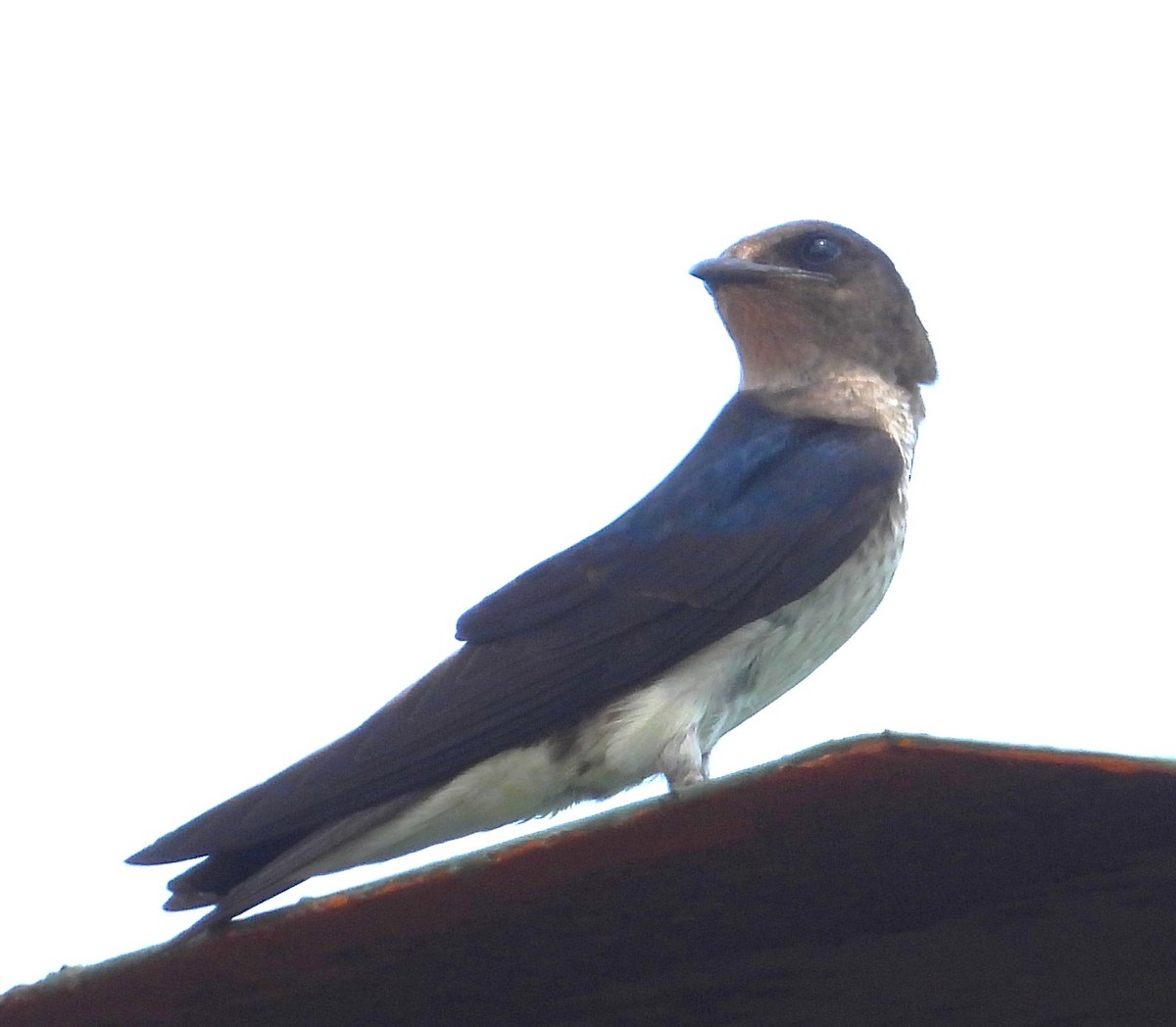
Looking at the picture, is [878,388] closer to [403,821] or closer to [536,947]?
[403,821]

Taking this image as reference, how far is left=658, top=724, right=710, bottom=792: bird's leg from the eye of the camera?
3088mm

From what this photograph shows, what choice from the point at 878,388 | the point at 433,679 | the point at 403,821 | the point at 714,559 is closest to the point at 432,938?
the point at 403,821

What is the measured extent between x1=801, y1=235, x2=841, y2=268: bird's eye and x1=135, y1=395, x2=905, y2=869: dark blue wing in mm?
590

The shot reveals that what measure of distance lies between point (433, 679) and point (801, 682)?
66 centimetres

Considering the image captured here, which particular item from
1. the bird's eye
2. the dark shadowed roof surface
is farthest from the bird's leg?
the bird's eye

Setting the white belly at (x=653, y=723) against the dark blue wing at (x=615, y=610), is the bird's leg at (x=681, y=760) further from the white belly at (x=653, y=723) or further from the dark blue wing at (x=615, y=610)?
the dark blue wing at (x=615, y=610)

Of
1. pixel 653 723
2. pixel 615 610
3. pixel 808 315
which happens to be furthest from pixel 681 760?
pixel 808 315

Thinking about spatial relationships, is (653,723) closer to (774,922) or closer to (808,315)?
(774,922)

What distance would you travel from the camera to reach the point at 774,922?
2148 mm

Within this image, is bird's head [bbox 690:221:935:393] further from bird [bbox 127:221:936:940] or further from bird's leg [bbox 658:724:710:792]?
bird's leg [bbox 658:724:710:792]

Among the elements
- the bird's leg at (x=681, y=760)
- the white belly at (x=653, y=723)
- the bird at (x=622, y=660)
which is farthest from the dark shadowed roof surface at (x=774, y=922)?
the bird's leg at (x=681, y=760)

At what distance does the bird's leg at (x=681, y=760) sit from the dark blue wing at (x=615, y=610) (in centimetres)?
11

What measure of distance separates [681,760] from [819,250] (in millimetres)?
1591

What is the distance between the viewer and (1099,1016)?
8.05ft
